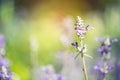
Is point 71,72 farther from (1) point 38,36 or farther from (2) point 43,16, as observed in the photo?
(2) point 43,16

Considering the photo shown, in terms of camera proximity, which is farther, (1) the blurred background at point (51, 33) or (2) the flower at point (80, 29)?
(1) the blurred background at point (51, 33)

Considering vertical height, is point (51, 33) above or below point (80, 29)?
above

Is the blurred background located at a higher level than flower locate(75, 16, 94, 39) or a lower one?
higher

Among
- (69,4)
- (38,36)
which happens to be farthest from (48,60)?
(69,4)

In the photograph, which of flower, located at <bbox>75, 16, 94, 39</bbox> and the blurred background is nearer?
flower, located at <bbox>75, 16, 94, 39</bbox>

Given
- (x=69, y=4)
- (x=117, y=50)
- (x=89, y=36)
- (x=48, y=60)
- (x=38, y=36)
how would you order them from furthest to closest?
1. (x=69, y=4)
2. (x=38, y=36)
3. (x=89, y=36)
4. (x=48, y=60)
5. (x=117, y=50)

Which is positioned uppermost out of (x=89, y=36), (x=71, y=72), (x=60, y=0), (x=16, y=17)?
(x=60, y=0)

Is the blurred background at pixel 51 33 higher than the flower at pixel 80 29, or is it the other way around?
the blurred background at pixel 51 33

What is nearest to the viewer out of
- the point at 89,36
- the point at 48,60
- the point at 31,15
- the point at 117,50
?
the point at 117,50
